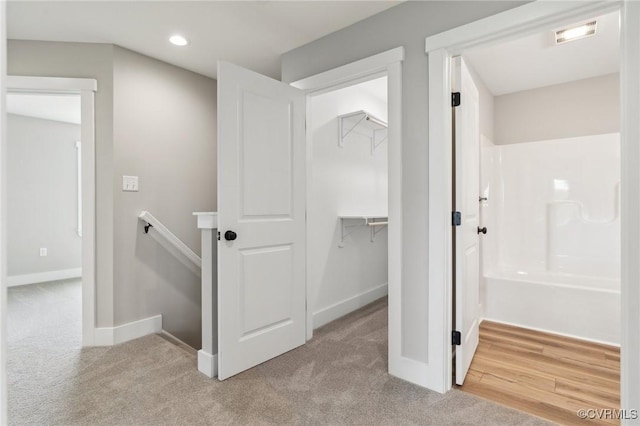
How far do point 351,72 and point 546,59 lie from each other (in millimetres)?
1772

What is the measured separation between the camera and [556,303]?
2832 millimetres

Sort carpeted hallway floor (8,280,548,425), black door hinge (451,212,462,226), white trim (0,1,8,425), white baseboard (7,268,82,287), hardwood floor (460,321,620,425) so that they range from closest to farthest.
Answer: white trim (0,1,8,425) → carpeted hallway floor (8,280,548,425) → hardwood floor (460,321,620,425) → black door hinge (451,212,462,226) → white baseboard (7,268,82,287)

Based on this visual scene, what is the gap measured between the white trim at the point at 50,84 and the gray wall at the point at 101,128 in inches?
2.1

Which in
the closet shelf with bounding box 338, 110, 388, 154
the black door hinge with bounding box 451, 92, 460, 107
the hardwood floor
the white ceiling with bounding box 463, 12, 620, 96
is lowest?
the hardwood floor

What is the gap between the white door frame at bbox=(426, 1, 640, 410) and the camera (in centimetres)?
137

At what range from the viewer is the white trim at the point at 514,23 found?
151 centimetres

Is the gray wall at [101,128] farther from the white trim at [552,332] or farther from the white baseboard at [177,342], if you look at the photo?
the white trim at [552,332]

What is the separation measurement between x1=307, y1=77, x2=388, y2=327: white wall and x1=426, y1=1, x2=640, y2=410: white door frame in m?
1.04

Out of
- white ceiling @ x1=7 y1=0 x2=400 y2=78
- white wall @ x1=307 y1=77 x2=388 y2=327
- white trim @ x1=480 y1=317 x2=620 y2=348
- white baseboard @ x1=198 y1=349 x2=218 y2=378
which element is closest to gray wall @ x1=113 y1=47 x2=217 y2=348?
white ceiling @ x1=7 y1=0 x2=400 y2=78

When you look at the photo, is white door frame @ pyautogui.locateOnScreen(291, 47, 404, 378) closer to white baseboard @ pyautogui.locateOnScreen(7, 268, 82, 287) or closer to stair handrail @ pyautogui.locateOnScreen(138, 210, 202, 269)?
stair handrail @ pyautogui.locateOnScreen(138, 210, 202, 269)

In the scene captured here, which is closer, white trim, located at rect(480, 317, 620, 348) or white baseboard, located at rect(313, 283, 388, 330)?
white trim, located at rect(480, 317, 620, 348)

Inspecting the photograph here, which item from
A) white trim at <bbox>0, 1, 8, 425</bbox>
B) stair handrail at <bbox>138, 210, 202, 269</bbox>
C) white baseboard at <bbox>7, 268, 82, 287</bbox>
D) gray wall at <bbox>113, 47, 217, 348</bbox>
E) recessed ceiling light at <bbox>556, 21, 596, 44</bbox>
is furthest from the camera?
white baseboard at <bbox>7, 268, 82, 287</bbox>

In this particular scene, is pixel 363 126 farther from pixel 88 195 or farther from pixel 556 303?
pixel 88 195

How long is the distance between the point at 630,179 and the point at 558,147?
2.32m
